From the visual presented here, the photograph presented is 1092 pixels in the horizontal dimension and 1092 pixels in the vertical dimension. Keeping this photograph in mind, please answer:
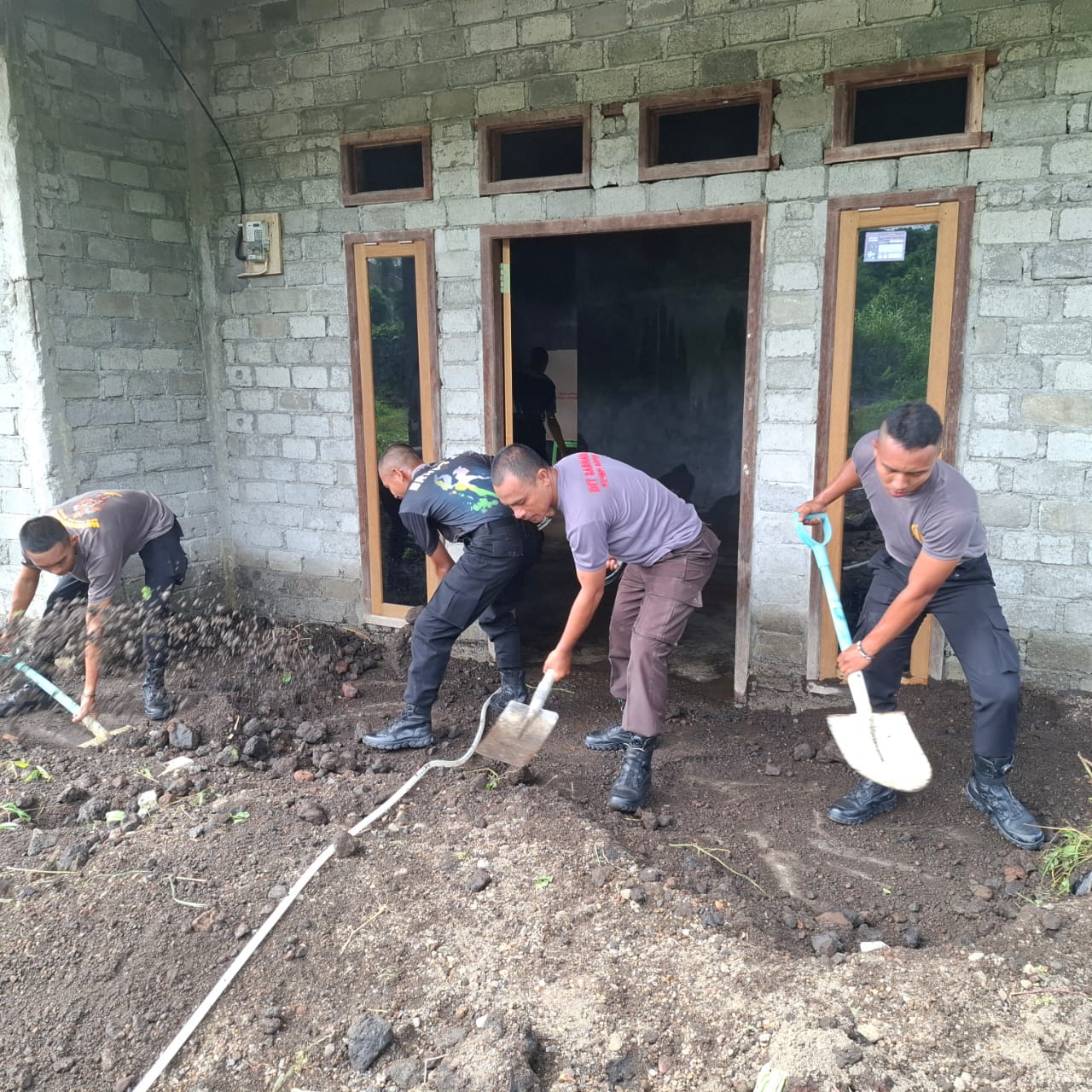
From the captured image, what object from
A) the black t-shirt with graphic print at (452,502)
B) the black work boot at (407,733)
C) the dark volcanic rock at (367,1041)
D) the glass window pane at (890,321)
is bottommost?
the dark volcanic rock at (367,1041)

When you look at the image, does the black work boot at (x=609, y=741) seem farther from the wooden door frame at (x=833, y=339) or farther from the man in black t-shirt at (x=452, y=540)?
the wooden door frame at (x=833, y=339)

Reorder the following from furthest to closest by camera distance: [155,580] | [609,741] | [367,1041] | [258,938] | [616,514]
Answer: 1. [155,580]
2. [609,741]
3. [616,514]
4. [258,938]
5. [367,1041]

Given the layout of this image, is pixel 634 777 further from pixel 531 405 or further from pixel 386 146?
pixel 531 405

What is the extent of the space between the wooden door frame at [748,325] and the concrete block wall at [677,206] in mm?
54

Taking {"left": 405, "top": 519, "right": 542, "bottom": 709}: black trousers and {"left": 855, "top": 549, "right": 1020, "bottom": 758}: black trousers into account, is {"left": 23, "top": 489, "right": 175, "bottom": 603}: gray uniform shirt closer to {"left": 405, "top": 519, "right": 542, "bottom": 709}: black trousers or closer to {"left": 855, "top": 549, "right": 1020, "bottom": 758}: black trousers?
{"left": 405, "top": 519, "right": 542, "bottom": 709}: black trousers

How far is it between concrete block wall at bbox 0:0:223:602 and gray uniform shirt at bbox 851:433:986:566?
14.1 ft

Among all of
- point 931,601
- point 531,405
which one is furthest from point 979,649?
point 531,405

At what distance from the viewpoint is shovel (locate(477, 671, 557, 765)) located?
3736 mm

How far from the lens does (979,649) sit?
3412 mm

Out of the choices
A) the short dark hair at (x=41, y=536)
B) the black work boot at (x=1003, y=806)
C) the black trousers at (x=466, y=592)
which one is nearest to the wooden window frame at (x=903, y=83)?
the black trousers at (x=466, y=592)

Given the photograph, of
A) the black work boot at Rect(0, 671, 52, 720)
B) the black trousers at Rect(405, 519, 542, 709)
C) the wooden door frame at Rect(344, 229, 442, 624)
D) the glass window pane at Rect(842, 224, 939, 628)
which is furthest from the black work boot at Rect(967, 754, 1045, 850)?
the black work boot at Rect(0, 671, 52, 720)

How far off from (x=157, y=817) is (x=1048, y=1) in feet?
16.4

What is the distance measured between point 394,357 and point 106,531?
1.98 m

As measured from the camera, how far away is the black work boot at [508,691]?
4.85 meters
